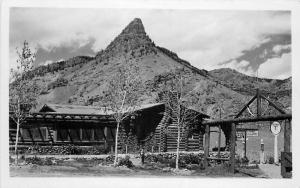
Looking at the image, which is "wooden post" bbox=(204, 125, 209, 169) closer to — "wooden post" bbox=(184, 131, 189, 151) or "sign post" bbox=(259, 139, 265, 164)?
"wooden post" bbox=(184, 131, 189, 151)

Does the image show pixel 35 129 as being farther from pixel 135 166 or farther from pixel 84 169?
pixel 135 166

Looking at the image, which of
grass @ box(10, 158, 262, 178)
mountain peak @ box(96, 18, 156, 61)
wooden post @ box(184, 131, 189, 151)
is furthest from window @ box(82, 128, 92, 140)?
wooden post @ box(184, 131, 189, 151)

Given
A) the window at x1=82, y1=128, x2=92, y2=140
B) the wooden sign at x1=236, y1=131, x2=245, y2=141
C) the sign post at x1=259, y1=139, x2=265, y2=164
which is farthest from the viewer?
the wooden sign at x1=236, y1=131, x2=245, y2=141

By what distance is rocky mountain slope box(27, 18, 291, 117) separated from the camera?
14.0 metres

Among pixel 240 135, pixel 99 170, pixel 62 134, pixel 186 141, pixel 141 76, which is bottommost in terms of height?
pixel 99 170

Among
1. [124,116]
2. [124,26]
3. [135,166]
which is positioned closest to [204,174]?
[135,166]

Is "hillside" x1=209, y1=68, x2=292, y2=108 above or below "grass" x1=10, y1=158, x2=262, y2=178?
above

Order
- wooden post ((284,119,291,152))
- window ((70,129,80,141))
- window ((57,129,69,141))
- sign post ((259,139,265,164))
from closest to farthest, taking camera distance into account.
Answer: wooden post ((284,119,291,152)), sign post ((259,139,265,164)), window ((57,129,69,141)), window ((70,129,80,141))

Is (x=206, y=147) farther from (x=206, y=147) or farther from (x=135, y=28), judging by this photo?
(x=135, y=28)

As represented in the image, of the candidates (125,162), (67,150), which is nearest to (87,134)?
(67,150)

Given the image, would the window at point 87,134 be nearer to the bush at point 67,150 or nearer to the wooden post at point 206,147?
the bush at point 67,150

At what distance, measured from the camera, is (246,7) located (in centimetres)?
1319

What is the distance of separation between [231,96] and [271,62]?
1.67m

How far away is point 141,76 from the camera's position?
1448 centimetres
